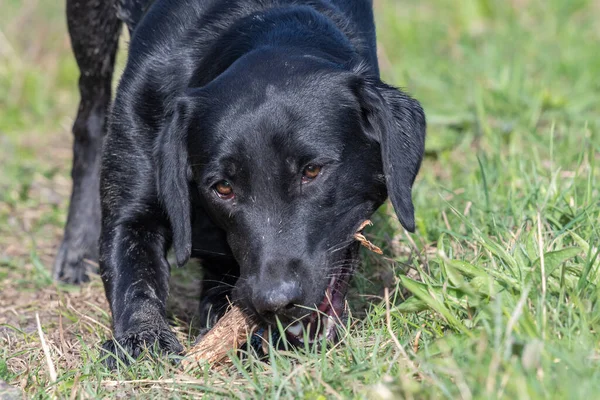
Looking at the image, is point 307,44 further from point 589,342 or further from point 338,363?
point 589,342

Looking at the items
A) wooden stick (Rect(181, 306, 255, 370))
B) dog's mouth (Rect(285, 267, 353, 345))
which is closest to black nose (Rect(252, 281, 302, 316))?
dog's mouth (Rect(285, 267, 353, 345))

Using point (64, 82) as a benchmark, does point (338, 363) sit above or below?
above

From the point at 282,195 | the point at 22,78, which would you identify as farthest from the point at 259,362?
the point at 22,78

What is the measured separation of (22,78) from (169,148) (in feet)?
16.5

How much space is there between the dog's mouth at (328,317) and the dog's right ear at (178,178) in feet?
1.75

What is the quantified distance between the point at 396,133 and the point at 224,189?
26.0 inches

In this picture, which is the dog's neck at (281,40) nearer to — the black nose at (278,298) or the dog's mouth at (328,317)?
the dog's mouth at (328,317)

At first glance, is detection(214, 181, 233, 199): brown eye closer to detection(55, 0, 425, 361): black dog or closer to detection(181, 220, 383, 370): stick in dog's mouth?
detection(55, 0, 425, 361): black dog

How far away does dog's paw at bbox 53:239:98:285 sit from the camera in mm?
4977

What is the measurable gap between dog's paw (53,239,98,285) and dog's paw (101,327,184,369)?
60.9 inches

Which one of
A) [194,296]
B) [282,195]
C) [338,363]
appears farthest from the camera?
[194,296]

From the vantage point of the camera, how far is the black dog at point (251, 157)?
323 centimetres

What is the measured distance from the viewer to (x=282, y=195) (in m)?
3.23

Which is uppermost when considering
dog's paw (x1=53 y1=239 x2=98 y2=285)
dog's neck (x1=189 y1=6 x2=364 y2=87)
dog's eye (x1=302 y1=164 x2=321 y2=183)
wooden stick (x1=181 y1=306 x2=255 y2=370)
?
dog's neck (x1=189 y1=6 x2=364 y2=87)
